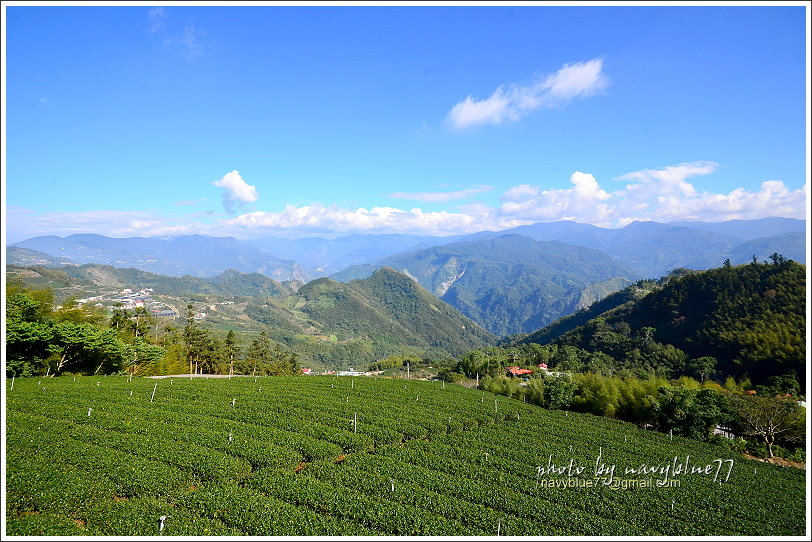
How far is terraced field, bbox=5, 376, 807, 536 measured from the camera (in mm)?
13695

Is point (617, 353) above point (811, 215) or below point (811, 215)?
below

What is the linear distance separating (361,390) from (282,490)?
78.5 ft

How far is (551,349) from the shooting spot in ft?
340

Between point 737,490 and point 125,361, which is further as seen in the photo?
point 125,361

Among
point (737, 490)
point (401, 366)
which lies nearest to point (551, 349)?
point (401, 366)

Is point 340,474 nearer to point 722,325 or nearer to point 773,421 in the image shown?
point 773,421

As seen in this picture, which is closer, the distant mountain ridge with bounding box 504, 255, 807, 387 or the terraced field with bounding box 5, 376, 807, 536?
the terraced field with bounding box 5, 376, 807, 536

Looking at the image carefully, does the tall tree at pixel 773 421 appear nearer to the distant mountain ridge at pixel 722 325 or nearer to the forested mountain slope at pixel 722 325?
the distant mountain ridge at pixel 722 325

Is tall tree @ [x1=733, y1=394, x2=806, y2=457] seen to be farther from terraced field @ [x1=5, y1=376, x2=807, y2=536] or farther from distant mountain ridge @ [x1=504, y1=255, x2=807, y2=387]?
distant mountain ridge @ [x1=504, y1=255, x2=807, y2=387]

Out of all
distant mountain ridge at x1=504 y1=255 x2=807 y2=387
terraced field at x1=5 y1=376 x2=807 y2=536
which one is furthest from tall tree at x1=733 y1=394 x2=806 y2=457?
distant mountain ridge at x1=504 y1=255 x2=807 y2=387

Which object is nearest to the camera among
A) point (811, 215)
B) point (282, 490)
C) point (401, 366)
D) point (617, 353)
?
point (811, 215)

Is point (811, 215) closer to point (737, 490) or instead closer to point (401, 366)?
point (737, 490)

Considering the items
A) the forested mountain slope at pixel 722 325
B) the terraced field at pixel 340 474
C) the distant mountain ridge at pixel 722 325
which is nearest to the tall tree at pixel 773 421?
the terraced field at pixel 340 474

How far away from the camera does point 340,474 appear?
17.9 m
